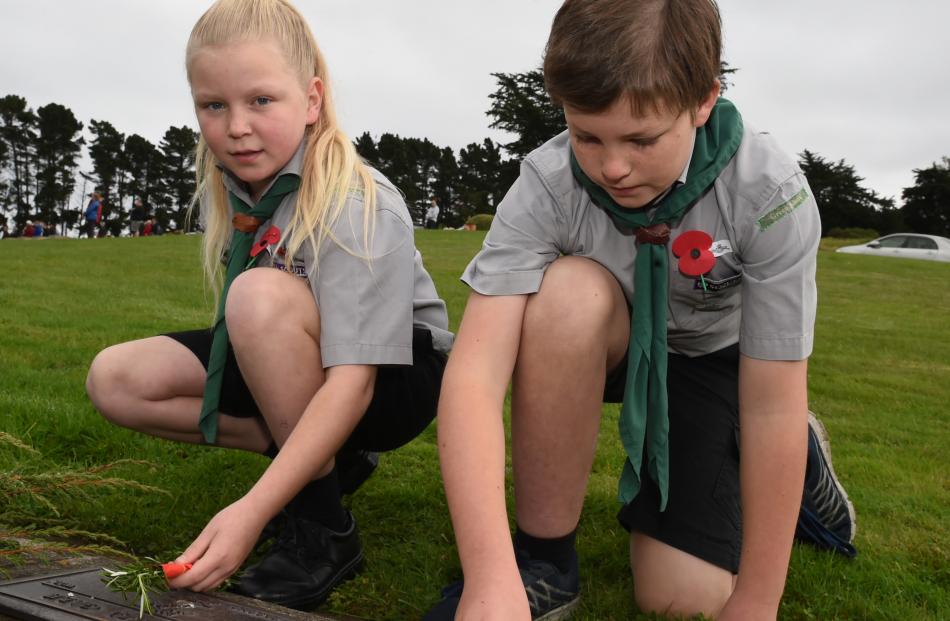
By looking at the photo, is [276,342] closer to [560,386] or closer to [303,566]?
[303,566]

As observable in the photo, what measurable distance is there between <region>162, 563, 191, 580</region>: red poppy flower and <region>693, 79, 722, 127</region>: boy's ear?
147 cm

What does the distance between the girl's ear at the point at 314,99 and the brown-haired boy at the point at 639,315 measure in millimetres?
726

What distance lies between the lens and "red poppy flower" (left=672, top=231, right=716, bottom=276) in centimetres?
221

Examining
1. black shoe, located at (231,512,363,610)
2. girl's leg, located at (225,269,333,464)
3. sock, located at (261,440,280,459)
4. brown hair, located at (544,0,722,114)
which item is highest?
brown hair, located at (544,0,722,114)

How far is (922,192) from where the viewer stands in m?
38.8

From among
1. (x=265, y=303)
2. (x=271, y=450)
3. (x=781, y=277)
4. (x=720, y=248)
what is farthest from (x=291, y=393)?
(x=781, y=277)

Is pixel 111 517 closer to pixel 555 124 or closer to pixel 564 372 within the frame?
pixel 564 372

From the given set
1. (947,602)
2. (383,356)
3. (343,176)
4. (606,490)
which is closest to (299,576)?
(383,356)

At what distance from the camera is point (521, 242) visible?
85.4 inches

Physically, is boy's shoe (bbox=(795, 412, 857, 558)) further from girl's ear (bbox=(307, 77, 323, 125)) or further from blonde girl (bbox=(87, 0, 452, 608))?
girl's ear (bbox=(307, 77, 323, 125))

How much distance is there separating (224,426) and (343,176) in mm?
856

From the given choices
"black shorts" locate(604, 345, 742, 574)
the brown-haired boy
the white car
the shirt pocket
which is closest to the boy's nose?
the brown-haired boy

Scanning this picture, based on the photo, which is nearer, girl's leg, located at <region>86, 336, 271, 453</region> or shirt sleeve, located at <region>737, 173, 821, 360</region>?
shirt sleeve, located at <region>737, 173, 821, 360</region>

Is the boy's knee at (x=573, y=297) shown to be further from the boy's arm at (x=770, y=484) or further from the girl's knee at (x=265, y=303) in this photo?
the girl's knee at (x=265, y=303)
